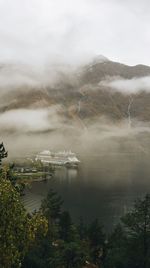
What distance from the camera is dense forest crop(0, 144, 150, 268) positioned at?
13.0 metres

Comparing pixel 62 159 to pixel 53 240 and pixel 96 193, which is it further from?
pixel 53 240

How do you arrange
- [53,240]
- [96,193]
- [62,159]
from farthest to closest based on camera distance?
[62,159] → [96,193] → [53,240]

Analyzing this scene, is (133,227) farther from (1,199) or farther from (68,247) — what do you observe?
(1,199)

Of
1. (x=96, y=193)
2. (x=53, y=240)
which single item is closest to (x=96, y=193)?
(x=96, y=193)

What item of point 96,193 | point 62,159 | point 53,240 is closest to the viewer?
point 53,240

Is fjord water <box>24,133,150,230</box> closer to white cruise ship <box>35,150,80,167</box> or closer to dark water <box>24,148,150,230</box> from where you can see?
dark water <box>24,148,150,230</box>

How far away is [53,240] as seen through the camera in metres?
33.6

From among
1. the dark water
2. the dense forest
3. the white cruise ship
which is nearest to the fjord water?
the dark water

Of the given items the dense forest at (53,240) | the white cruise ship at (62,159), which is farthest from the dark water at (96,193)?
the white cruise ship at (62,159)

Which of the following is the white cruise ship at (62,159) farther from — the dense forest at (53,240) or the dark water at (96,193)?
the dense forest at (53,240)

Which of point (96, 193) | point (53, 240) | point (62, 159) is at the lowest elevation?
point (53, 240)

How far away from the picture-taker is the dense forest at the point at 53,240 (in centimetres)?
1299

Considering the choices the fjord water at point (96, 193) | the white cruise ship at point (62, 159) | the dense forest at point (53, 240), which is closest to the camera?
the dense forest at point (53, 240)

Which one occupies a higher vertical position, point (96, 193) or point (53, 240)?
point (96, 193)
